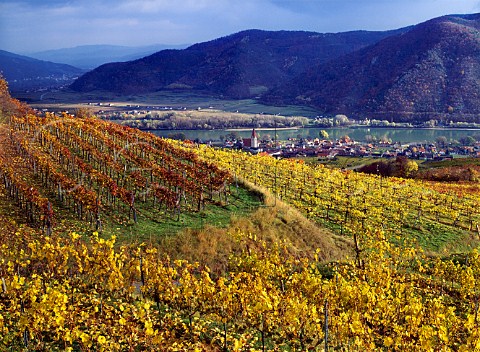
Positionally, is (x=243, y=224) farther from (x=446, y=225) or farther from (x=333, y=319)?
(x=446, y=225)

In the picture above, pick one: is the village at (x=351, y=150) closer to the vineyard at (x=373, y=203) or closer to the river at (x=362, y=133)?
the river at (x=362, y=133)

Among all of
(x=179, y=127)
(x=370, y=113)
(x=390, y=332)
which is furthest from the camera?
(x=370, y=113)

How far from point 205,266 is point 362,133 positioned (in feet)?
477

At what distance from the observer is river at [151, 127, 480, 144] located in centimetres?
13788

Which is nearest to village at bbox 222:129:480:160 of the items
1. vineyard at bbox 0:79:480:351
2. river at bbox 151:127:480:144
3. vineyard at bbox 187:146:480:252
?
river at bbox 151:127:480:144

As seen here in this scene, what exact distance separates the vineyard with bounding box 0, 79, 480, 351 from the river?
323 feet

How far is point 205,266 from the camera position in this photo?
40.3 ft

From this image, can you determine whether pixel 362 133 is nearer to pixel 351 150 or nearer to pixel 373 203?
pixel 351 150

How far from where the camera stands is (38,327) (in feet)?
32.9

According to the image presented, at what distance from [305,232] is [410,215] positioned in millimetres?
Result: 10814

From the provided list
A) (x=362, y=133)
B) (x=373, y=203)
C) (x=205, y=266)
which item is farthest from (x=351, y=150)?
(x=205, y=266)

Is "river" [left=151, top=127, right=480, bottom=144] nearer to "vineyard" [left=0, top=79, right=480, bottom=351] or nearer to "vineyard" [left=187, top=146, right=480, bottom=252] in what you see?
"vineyard" [left=187, top=146, right=480, bottom=252]

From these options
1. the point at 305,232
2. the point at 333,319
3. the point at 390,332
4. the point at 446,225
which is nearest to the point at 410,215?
the point at 446,225

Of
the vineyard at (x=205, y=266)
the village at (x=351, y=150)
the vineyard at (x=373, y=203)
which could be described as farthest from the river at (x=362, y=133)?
the vineyard at (x=205, y=266)
